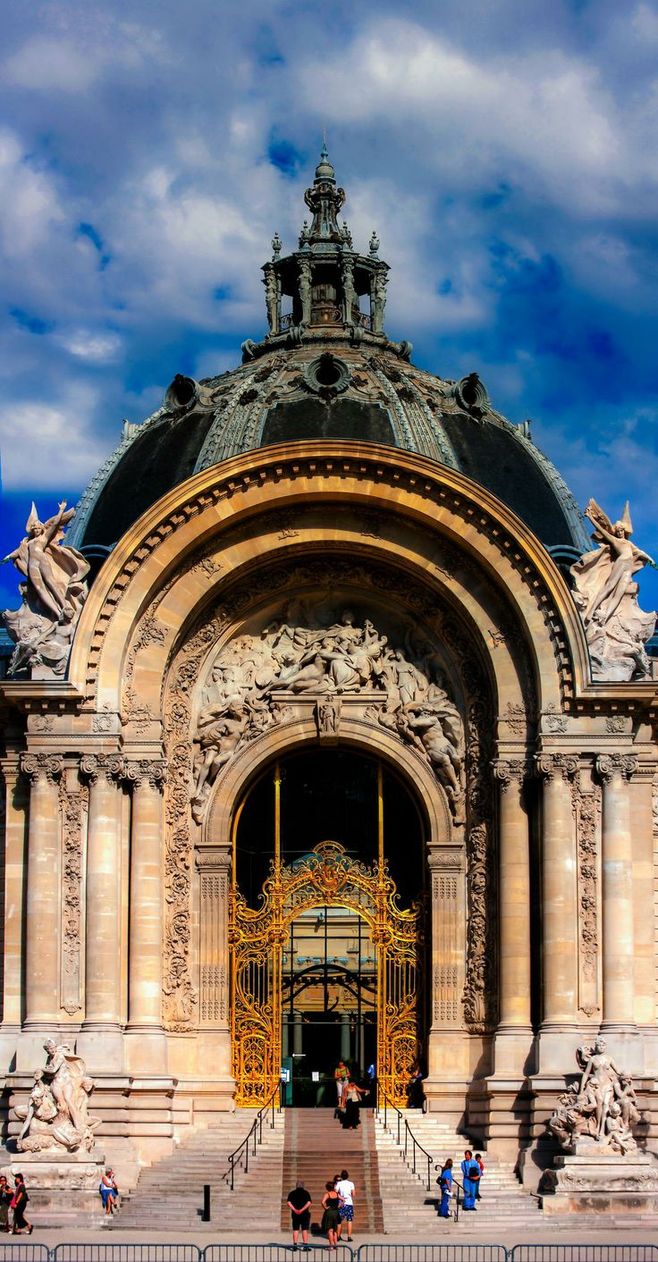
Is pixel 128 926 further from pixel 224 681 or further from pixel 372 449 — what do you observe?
pixel 372 449


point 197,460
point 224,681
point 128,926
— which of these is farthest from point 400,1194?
point 197,460

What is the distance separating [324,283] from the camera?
49969 mm

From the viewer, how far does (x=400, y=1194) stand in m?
37.9

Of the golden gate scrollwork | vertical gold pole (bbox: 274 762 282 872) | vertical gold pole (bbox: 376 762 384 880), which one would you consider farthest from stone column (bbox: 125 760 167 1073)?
vertical gold pole (bbox: 376 762 384 880)

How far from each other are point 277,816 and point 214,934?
250 cm

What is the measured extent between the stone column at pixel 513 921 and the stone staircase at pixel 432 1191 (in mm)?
1659

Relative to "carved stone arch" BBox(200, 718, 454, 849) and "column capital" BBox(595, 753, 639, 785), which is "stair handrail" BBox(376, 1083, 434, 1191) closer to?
"carved stone arch" BBox(200, 718, 454, 849)

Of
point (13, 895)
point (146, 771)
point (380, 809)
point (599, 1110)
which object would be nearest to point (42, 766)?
point (146, 771)

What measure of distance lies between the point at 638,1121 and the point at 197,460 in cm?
1446

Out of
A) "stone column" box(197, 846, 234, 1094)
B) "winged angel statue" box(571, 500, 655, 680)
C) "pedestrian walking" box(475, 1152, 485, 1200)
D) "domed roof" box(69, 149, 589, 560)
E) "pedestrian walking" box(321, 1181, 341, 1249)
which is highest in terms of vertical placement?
"domed roof" box(69, 149, 589, 560)

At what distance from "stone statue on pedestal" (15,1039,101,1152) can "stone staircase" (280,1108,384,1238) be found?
3265mm

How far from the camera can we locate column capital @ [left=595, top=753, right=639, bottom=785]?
1617 inches

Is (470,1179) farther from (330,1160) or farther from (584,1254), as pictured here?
(584,1254)

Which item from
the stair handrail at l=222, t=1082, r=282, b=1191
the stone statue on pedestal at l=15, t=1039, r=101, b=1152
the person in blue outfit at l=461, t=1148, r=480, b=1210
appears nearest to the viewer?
the person in blue outfit at l=461, t=1148, r=480, b=1210
